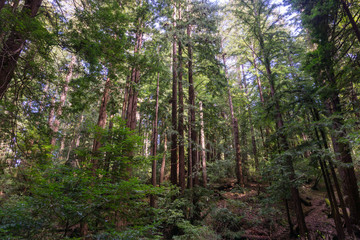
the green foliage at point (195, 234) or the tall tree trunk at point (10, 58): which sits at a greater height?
the tall tree trunk at point (10, 58)

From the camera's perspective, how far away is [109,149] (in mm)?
3963

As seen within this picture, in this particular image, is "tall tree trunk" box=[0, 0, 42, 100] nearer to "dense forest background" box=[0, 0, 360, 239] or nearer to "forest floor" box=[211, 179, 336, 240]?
"dense forest background" box=[0, 0, 360, 239]

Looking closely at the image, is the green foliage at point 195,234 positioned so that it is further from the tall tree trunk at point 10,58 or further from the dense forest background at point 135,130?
the tall tree trunk at point 10,58

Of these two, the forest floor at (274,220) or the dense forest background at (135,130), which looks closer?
the dense forest background at (135,130)

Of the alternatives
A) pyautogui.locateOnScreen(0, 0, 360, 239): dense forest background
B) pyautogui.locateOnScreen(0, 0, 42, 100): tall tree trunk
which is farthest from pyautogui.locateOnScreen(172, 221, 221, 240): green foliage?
pyautogui.locateOnScreen(0, 0, 42, 100): tall tree trunk

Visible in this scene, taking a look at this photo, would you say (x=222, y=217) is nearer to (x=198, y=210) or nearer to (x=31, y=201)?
(x=198, y=210)

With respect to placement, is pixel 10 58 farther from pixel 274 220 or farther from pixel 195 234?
pixel 274 220

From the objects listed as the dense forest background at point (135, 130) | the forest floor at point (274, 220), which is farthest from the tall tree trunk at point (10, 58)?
the forest floor at point (274, 220)

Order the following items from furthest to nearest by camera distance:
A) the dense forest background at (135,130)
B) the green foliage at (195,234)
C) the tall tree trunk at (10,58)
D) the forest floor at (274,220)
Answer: the forest floor at (274,220), the green foliage at (195,234), the tall tree trunk at (10,58), the dense forest background at (135,130)

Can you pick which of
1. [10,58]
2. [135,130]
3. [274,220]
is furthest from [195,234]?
[10,58]

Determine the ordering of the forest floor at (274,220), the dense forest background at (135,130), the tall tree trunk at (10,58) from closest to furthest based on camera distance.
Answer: the dense forest background at (135,130) → the tall tree trunk at (10,58) → the forest floor at (274,220)

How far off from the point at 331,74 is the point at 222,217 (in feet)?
27.5

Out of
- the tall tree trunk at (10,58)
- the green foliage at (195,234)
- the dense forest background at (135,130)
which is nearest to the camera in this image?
the dense forest background at (135,130)

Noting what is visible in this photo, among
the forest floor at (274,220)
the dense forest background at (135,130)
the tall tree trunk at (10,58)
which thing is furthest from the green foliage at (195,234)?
the tall tree trunk at (10,58)
